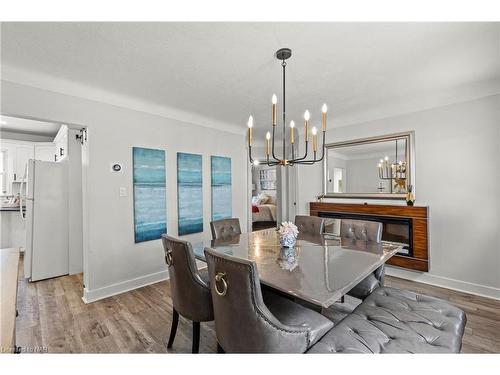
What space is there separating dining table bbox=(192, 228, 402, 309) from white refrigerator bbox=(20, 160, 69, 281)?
2.59m

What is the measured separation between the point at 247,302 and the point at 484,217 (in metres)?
2.97

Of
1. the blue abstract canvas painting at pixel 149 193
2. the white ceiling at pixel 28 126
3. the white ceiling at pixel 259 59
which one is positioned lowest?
the blue abstract canvas painting at pixel 149 193

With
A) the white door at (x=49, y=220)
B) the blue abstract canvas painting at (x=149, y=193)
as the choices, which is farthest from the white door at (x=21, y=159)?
the blue abstract canvas painting at (x=149, y=193)

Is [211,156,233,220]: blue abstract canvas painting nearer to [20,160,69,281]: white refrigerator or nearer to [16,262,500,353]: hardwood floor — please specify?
[16,262,500,353]: hardwood floor

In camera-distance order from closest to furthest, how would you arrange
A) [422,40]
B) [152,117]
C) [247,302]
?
[247,302] < [422,40] < [152,117]

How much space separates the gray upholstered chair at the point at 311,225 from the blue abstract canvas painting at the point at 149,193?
184cm

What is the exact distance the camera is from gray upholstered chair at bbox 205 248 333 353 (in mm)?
1068

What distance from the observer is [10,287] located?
3.99ft

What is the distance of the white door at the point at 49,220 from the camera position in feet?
10.5

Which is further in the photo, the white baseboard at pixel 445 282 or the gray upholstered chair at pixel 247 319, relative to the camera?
the white baseboard at pixel 445 282

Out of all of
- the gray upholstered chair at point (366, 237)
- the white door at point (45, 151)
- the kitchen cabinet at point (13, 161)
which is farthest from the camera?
the white door at point (45, 151)

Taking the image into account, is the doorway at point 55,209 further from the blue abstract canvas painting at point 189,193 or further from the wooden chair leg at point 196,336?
the wooden chair leg at point 196,336
